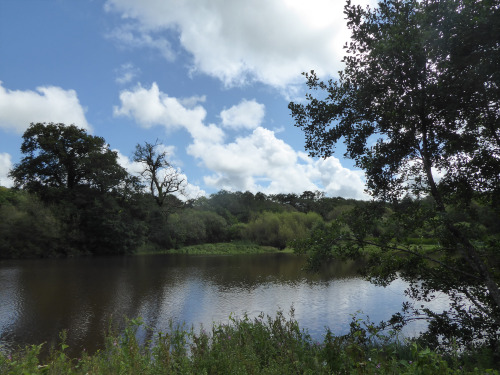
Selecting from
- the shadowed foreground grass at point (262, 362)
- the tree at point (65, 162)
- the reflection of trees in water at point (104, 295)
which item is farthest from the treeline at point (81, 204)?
the shadowed foreground grass at point (262, 362)

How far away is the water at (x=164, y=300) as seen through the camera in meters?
9.89

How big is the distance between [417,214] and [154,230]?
38.4 m

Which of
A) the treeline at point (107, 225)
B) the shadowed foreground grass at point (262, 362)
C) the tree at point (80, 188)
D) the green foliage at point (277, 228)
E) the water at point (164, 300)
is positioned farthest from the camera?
the green foliage at point (277, 228)

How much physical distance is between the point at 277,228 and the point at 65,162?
30093 mm

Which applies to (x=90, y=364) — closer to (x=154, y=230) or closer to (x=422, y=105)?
(x=422, y=105)

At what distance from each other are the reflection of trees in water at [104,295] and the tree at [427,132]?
504 cm

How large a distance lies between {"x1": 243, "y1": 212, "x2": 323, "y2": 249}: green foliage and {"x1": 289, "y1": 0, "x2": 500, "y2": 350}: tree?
136 ft

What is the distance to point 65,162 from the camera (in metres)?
35.4

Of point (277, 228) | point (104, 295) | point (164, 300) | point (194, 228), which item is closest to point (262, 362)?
point (164, 300)

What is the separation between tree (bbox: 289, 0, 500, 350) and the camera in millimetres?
4848

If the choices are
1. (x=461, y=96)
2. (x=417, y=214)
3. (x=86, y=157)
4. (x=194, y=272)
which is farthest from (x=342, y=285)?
(x=86, y=157)

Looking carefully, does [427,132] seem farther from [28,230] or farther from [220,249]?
[220,249]

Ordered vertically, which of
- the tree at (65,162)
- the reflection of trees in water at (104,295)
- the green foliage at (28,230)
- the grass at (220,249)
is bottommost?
the reflection of trees in water at (104,295)

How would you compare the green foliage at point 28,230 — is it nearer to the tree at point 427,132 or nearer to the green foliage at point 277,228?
the green foliage at point 277,228
